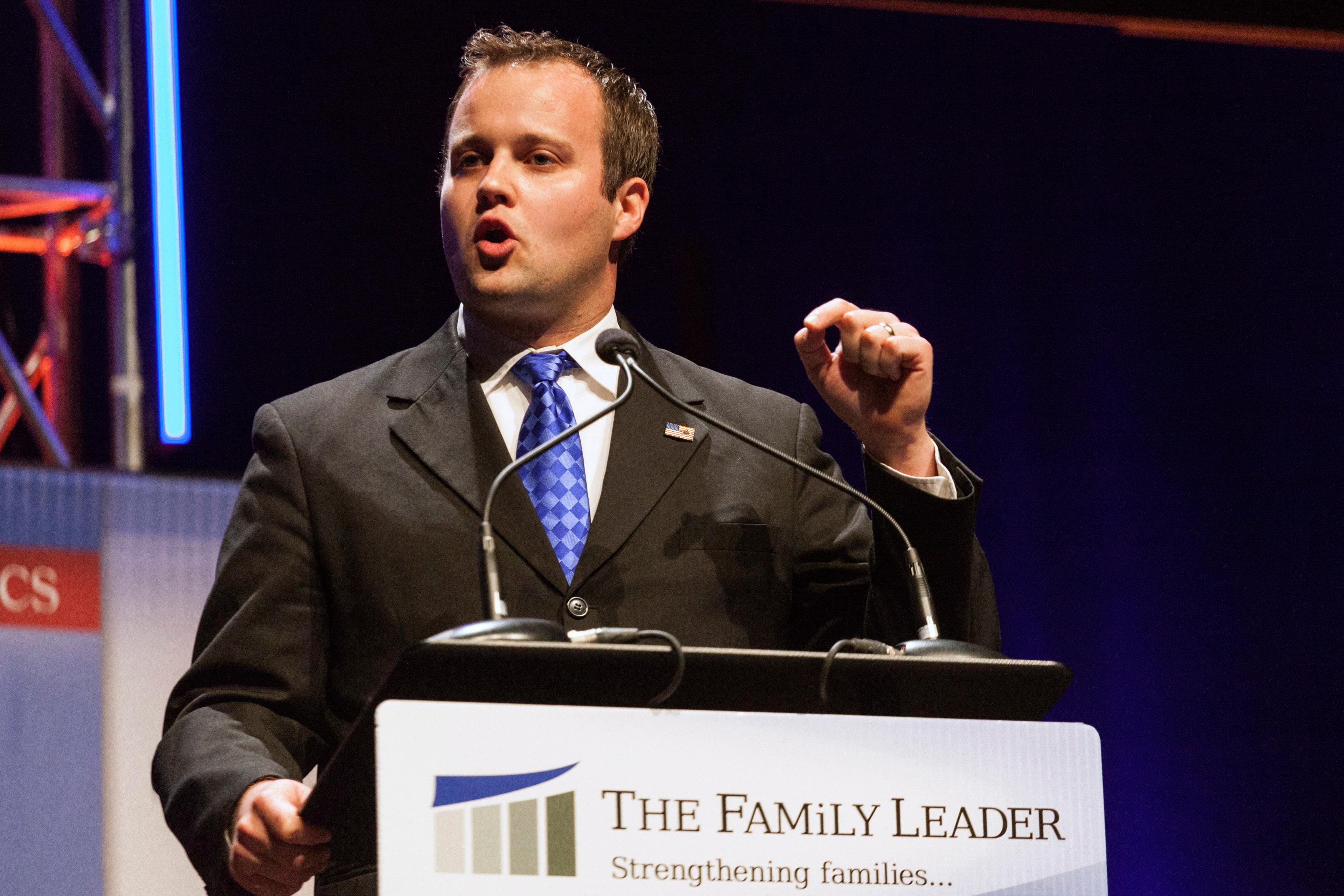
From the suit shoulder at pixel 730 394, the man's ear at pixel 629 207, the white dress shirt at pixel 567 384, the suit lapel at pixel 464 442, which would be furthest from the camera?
the man's ear at pixel 629 207

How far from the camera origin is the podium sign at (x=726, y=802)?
98cm

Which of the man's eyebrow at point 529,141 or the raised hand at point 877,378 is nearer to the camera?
the raised hand at point 877,378

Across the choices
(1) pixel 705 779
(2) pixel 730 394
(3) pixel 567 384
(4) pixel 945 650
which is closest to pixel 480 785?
(1) pixel 705 779

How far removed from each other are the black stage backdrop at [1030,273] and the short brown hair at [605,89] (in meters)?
1.66

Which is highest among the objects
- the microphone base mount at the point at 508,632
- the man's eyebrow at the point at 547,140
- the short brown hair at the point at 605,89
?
the short brown hair at the point at 605,89

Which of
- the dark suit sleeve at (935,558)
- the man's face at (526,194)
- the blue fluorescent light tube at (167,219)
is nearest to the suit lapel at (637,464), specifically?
the man's face at (526,194)

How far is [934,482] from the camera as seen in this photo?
60.2 inches

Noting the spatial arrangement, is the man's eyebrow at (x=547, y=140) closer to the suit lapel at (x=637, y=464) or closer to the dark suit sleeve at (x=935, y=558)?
the suit lapel at (x=637, y=464)

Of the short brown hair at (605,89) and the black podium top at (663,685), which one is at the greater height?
the short brown hair at (605,89)

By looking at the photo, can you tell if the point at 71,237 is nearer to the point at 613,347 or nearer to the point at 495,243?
the point at 495,243

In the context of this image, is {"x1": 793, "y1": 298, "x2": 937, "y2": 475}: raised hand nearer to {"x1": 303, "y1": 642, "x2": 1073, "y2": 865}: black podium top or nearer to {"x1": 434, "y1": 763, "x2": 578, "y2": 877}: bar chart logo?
{"x1": 303, "y1": 642, "x2": 1073, "y2": 865}: black podium top

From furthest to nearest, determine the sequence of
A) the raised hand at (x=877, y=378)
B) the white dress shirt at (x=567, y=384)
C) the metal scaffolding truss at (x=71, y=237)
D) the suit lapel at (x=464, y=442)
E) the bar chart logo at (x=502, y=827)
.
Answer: the metal scaffolding truss at (x=71, y=237)
the white dress shirt at (x=567, y=384)
the suit lapel at (x=464, y=442)
the raised hand at (x=877, y=378)
the bar chart logo at (x=502, y=827)

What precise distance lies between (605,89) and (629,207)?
0.15 m

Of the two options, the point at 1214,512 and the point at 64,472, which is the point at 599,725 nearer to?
the point at 64,472
